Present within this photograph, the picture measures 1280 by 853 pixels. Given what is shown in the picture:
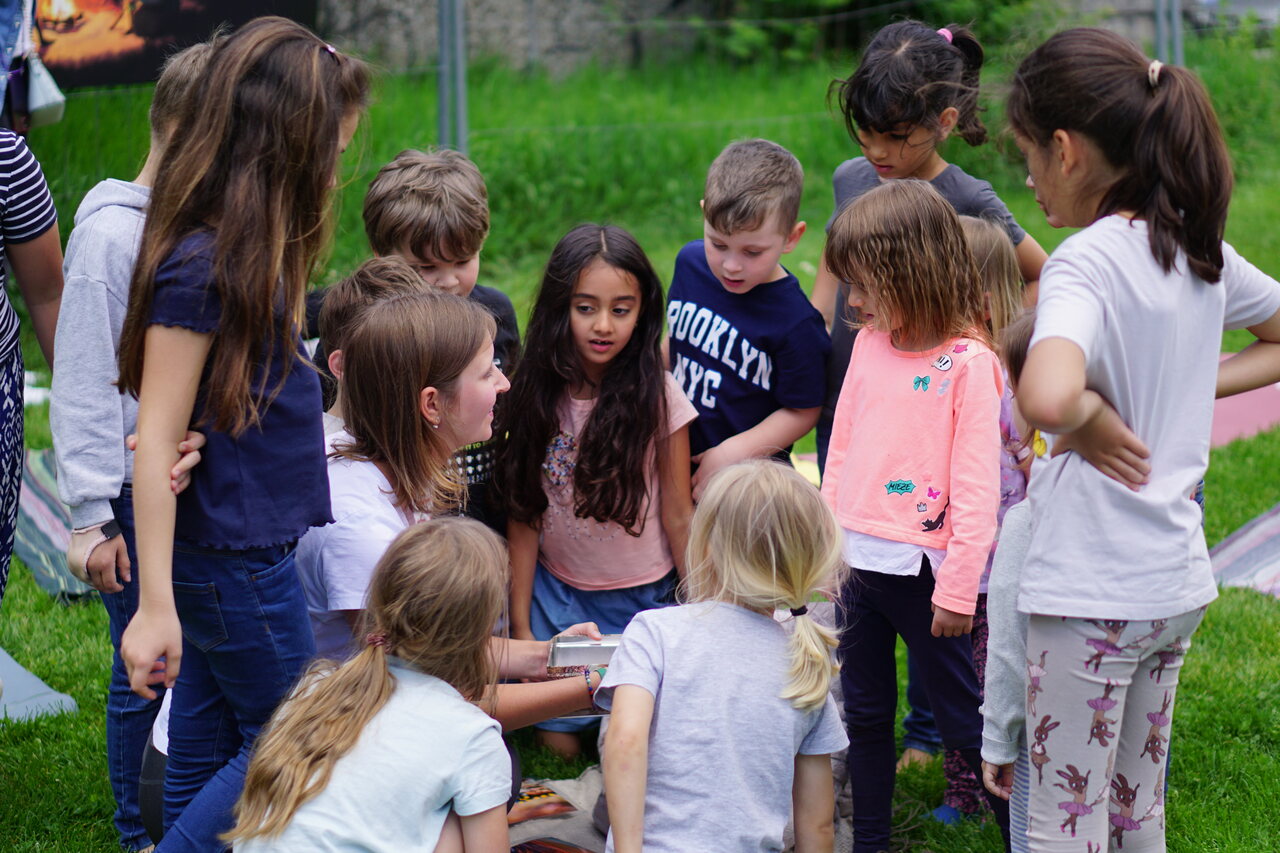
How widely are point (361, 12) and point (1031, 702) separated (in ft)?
22.6

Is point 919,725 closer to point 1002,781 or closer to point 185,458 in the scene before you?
point 1002,781

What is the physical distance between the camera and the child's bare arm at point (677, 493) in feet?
10.7

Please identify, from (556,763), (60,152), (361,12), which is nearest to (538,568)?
(556,763)

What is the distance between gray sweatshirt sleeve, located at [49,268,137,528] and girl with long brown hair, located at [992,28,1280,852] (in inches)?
59.5

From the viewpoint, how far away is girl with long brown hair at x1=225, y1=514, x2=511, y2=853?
201 centimetres

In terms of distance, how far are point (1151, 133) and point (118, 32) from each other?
174 inches

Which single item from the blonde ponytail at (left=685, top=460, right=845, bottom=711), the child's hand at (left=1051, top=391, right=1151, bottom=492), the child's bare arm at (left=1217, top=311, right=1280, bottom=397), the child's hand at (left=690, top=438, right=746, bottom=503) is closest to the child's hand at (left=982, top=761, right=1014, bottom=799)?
the blonde ponytail at (left=685, top=460, right=845, bottom=711)

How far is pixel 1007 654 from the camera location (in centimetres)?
224

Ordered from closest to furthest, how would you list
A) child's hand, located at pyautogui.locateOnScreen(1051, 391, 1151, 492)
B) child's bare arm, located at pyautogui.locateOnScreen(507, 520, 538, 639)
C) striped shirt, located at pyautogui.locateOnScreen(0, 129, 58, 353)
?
child's hand, located at pyautogui.locateOnScreen(1051, 391, 1151, 492) < striped shirt, located at pyautogui.locateOnScreen(0, 129, 58, 353) < child's bare arm, located at pyautogui.locateOnScreen(507, 520, 538, 639)

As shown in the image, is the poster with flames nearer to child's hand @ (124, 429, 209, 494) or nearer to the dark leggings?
child's hand @ (124, 429, 209, 494)

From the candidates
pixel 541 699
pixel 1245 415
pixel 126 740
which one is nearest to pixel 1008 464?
pixel 541 699

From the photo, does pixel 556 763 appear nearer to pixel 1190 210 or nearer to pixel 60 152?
pixel 1190 210

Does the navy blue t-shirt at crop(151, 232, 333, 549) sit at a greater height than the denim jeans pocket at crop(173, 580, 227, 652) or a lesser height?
greater

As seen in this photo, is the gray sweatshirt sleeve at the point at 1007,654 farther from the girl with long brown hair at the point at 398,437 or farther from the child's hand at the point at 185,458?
the child's hand at the point at 185,458
